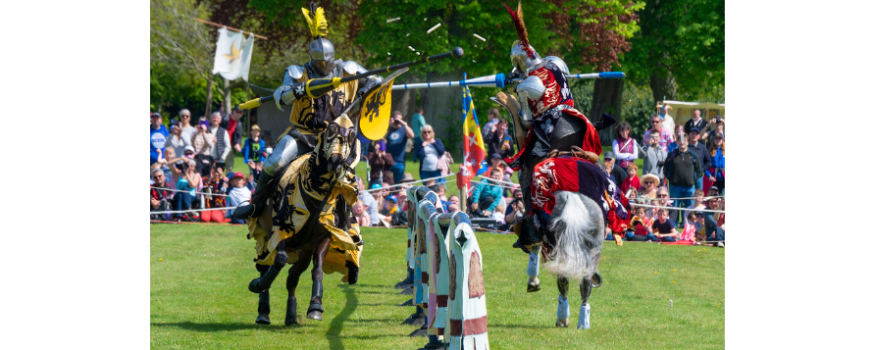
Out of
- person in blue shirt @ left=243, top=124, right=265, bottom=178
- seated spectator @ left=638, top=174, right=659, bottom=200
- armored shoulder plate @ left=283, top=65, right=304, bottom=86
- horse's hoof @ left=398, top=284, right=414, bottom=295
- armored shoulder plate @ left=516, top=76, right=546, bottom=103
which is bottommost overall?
horse's hoof @ left=398, top=284, right=414, bottom=295

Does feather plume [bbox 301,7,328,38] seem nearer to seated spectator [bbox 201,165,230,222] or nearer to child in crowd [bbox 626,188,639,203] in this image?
child in crowd [bbox 626,188,639,203]

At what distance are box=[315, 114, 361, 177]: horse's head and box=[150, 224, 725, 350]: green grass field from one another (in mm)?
1627

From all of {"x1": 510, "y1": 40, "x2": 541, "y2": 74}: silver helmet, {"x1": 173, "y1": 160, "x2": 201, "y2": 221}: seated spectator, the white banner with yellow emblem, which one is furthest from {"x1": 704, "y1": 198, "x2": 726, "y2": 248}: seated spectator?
the white banner with yellow emblem

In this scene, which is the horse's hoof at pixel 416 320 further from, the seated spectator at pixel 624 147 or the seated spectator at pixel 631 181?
the seated spectator at pixel 624 147

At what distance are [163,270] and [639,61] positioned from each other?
66.9 ft

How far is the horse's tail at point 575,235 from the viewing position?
7.81 m

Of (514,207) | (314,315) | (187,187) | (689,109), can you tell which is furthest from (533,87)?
(689,109)

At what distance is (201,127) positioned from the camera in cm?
1839

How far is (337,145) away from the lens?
26.6 feet

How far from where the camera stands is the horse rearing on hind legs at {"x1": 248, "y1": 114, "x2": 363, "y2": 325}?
8.45 metres

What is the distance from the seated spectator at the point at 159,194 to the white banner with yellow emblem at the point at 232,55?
23.0 ft

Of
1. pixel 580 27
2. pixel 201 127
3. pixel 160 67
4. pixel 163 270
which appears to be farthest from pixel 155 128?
pixel 160 67

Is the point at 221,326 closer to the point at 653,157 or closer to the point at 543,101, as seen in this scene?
the point at 543,101

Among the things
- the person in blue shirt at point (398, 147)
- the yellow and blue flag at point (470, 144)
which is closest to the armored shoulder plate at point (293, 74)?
the yellow and blue flag at point (470, 144)
